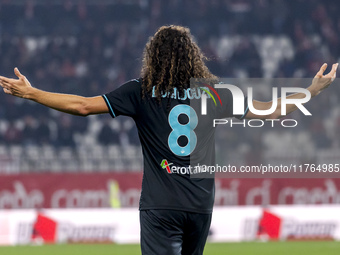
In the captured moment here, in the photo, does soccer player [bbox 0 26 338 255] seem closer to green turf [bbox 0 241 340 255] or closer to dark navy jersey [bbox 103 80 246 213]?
dark navy jersey [bbox 103 80 246 213]

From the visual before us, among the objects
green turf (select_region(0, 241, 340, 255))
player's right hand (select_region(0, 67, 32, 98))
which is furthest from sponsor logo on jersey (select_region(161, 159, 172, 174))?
green turf (select_region(0, 241, 340, 255))

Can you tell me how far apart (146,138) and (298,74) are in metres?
16.1

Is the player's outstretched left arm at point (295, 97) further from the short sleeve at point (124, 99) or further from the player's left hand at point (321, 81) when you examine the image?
the short sleeve at point (124, 99)

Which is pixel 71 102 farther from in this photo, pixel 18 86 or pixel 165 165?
pixel 165 165

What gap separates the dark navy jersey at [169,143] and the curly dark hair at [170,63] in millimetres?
47

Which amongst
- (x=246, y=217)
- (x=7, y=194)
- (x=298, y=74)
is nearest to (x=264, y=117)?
(x=246, y=217)

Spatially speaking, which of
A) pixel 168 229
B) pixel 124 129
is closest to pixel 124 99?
pixel 168 229

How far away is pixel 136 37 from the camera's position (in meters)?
20.5

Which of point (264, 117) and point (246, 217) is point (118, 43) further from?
point (264, 117)

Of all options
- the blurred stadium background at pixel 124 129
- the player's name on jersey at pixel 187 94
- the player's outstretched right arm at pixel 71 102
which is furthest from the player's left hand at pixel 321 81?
the blurred stadium background at pixel 124 129

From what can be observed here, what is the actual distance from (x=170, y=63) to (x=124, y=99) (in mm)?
332

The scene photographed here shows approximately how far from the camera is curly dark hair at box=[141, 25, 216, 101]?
371 centimetres

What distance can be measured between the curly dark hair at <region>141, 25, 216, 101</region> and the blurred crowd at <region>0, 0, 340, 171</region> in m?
14.4

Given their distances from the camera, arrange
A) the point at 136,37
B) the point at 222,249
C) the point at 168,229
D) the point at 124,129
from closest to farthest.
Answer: the point at 168,229
the point at 222,249
the point at 124,129
the point at 136,37
